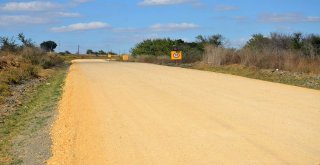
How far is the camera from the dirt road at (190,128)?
7893 mm

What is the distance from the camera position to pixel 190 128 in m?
10.2

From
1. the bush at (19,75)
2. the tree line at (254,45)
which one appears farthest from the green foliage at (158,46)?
the bush at (19,75)

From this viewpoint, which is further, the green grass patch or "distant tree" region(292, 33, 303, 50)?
"distant tree" region(292, 33, 303, 50)

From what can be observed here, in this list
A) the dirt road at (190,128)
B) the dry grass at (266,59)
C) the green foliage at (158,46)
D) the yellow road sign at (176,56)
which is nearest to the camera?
the dirt road at (190,128)

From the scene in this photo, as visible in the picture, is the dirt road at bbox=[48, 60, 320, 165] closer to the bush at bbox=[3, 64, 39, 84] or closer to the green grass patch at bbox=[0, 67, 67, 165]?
the green grass patch at bbox=[0, 67, 67, 165]

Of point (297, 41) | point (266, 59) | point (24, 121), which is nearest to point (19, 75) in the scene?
point (266, 59)

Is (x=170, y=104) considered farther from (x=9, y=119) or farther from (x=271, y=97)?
(x=9, y=119)

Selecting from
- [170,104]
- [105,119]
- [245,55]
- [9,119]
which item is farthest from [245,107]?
[245,55]

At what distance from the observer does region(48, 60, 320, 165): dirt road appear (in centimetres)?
789

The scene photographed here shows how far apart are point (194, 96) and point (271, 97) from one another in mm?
2370

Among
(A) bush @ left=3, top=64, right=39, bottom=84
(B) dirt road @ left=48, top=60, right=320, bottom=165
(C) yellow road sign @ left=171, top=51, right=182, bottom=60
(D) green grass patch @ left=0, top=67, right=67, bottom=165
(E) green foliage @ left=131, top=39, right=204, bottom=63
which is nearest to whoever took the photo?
(B) dirt road @ left=48, top=60, right=320, bottom=165

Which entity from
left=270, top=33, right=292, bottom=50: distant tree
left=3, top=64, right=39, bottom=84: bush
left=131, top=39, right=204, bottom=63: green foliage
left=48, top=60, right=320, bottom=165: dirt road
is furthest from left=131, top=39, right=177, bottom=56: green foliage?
left=48, top=60, right=320, bottom=165: dirt road

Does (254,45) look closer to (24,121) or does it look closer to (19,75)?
(19,75)

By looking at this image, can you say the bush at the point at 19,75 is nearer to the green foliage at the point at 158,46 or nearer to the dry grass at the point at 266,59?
the dry grass at the point at 266,59
